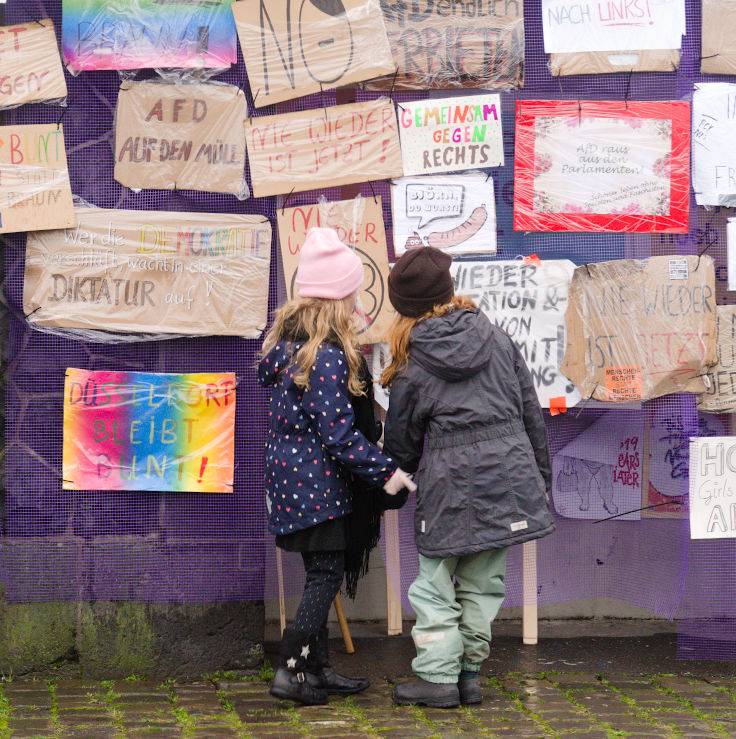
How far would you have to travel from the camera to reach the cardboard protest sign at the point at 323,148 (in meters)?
4.46

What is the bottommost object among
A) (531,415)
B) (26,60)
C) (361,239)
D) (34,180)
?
(531,415)

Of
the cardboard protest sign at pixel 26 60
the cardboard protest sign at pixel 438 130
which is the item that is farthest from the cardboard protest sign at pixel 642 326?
the cardboard protest sign at pixel 26 60

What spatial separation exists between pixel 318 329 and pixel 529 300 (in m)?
1.06

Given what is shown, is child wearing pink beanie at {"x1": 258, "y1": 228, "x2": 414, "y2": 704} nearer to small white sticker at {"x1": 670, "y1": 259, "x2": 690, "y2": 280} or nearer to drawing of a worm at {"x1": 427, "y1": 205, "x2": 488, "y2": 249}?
drawing of a worm at {"x1": 427, "y1": 205, "x2": 488, "y2": 249}

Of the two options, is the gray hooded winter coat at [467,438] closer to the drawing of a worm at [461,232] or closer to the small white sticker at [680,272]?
the drawing of a worm at [461,232]

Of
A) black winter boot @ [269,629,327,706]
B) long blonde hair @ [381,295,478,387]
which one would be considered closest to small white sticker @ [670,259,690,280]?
long blonde hair @ [381,295,478,387]

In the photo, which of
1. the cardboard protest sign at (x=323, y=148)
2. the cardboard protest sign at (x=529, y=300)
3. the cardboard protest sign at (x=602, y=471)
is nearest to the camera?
the cardboard protest sign at (x=323, y=148)

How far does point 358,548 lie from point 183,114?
73.2 inches

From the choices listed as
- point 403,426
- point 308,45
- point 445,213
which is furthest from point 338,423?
point 308,45

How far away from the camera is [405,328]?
4.03m

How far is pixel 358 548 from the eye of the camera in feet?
13.7

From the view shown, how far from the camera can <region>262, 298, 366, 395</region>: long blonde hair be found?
155 inches

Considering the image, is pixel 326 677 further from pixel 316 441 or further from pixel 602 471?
pixel 602 471

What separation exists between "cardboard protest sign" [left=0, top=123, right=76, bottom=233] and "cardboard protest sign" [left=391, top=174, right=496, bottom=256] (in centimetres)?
134
